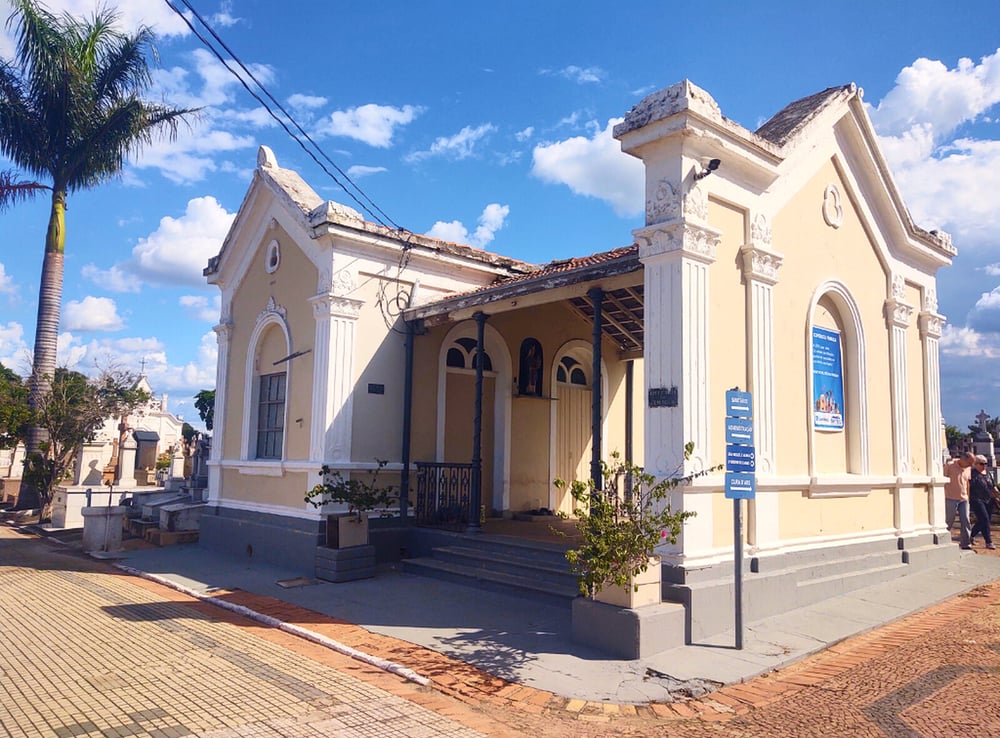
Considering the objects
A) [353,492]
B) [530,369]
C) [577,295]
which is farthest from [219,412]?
[577,295]

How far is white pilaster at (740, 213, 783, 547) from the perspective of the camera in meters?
7.83

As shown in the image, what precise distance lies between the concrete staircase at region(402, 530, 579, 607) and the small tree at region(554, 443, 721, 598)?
1.33 m

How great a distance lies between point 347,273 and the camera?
1074 centimetres

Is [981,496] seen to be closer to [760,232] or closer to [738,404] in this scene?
[760,232]

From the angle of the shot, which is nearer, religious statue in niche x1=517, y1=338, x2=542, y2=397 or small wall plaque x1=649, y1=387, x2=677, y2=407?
small wall plaque x1=649, y1=387, x2=677, y2=407

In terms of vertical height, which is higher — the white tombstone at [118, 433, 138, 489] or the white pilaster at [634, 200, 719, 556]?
the white pilaster at [634, 200, 719, 556]

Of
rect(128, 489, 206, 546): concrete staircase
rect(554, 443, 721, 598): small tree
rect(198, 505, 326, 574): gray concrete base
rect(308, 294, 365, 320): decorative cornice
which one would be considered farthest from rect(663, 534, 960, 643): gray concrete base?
rect(128, 489, 206, 546): concrete staircase

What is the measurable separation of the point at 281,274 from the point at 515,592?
264 inches

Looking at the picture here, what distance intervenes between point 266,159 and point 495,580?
8.31 meters

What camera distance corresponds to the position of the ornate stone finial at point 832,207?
9508 millimetres

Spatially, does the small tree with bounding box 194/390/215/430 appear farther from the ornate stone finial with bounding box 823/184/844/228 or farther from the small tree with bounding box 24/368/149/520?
the ornate stone finial with bounding box 823/184/844/228

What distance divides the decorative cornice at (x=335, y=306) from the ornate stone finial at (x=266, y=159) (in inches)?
126

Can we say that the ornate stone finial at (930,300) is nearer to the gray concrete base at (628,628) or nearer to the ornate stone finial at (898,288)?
the ornate stone finial at (898,288)

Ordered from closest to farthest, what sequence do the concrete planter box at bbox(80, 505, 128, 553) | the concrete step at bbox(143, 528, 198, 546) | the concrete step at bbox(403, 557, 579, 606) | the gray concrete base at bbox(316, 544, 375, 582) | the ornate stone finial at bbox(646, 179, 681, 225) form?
the ornate stone finial at bbox(646, 179, 681, 225), the concrete step at bbox(403, 557, 579, 606), the gray concrete base at bbox(316, 544, 375, 582), the concrete planter box at bbox(80, 505, 128, 553), the concrete step at bbox(143, 528, 198, 546)
